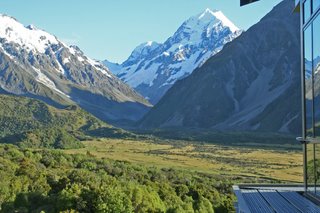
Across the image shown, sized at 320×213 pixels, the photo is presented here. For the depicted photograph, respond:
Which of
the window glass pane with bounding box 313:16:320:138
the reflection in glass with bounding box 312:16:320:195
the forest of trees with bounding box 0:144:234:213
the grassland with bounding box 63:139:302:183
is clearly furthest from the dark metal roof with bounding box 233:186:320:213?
the grassland with bounding box 63:139:302:183

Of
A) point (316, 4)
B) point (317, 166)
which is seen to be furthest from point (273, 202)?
point (316, 4)

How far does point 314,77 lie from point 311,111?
1096mm

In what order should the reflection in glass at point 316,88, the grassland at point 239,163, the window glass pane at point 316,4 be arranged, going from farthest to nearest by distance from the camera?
the grassland at point 239,163 < the window glass pane at point 316,4 < the reflection in glass at point 316,88

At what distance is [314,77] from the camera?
16.5 metres

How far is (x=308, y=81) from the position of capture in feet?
57.6

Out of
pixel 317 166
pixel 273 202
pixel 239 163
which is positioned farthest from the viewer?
pixel 239 163

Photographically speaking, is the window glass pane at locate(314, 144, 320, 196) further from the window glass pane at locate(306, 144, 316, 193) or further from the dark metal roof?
the dark metal roof

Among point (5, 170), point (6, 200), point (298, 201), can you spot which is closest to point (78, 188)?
point (6, 200)

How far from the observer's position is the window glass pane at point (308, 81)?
1695 centimetres

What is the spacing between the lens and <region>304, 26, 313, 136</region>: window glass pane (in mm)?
16953

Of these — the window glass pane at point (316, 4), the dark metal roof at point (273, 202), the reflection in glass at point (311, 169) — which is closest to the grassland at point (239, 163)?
the dark metal roof at point (273, 202)

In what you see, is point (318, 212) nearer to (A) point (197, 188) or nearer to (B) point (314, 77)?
(B) point (314, 77)

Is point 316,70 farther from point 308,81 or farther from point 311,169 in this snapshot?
point 311,169

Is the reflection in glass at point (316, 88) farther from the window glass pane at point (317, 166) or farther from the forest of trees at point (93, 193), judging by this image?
Answer: the forest of trees at point (93, 193)
